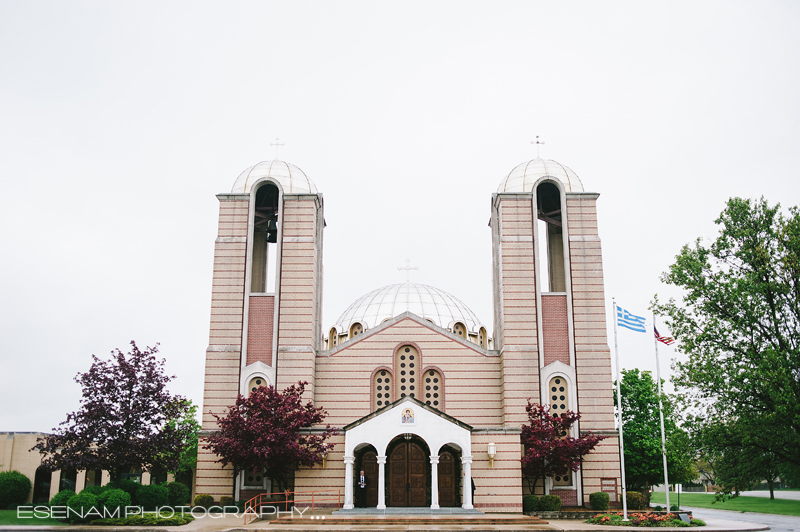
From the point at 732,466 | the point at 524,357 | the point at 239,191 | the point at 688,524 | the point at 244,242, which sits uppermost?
the point at 239,191

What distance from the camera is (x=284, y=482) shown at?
104ft

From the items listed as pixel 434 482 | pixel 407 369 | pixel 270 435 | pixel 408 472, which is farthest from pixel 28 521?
pixel 407 369

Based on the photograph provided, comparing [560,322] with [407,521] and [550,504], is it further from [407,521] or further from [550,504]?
[407,521]

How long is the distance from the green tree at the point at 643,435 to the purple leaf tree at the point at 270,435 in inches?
872

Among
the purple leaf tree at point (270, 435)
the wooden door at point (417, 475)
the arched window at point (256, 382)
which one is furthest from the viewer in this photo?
the arched window at point (256, 382)

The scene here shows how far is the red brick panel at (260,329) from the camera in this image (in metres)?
34.8

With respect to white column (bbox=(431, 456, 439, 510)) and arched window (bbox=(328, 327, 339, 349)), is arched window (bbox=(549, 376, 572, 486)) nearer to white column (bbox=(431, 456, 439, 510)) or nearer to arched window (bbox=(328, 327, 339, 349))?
white column (bbox=(431, 456, 439, 510))

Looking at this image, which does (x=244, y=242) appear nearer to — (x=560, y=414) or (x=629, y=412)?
(x=560, y=414)

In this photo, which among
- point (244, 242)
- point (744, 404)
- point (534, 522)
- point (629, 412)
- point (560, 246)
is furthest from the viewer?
point (629, 412)

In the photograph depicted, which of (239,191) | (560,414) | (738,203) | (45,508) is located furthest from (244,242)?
(738,203)

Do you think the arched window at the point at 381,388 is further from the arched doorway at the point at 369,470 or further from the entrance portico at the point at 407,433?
the entrance portico at the point at 407,433

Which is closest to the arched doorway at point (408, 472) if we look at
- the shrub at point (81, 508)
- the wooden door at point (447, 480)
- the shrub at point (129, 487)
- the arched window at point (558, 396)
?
the wooden door at point (447, 480)

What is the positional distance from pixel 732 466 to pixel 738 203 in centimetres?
820

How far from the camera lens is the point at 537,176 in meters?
37.6
